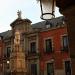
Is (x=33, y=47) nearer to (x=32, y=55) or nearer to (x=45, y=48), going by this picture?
(x=32, y=55)

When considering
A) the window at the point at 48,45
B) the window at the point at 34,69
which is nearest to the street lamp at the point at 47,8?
the window at the point at 48,45

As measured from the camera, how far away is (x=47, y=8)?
4066mm

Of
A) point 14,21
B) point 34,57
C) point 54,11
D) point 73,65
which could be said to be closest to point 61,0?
point 54,11

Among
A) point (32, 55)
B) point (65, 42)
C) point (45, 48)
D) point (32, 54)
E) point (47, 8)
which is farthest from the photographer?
Result: point (32, 54)

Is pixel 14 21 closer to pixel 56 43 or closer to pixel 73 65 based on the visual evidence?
pixel 56 43

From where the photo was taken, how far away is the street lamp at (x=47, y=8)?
3.99 meters

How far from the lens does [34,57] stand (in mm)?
38531

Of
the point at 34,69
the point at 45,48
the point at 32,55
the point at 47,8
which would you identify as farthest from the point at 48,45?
the point at 47,8

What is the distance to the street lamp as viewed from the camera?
399 cm

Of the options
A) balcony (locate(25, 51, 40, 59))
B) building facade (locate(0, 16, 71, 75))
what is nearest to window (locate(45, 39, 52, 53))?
building facade (locate(0, 16, 71, 75))

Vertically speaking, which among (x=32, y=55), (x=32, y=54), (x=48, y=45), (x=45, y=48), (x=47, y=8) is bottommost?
(x=32, y=55)

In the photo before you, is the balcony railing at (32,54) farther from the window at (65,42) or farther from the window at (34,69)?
the window at (65,42)

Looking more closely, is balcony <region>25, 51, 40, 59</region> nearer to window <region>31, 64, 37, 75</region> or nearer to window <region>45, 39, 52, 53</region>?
window <region>31, 64, 37, 75</region>

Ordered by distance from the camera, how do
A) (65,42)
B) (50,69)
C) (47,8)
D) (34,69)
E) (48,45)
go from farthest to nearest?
(34,69) → (48,45) → (50,69) → (65,42) → (47,8)
